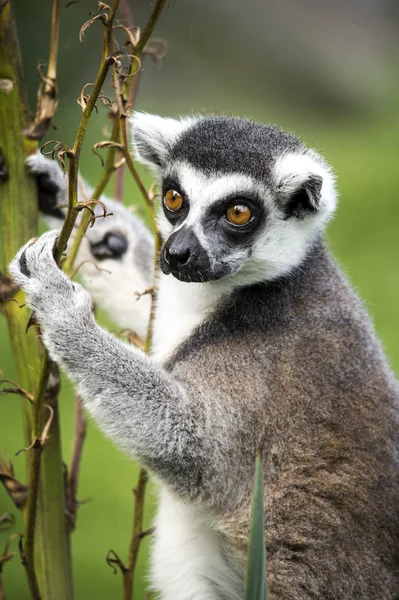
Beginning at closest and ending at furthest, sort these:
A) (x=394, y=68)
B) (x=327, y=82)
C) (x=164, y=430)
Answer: (x=164, y=430)
(x=327, y=82)
(x=394, y=68)

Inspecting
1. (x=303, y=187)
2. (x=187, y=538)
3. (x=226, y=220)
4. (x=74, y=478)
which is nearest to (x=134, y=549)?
(x=74, y=478)

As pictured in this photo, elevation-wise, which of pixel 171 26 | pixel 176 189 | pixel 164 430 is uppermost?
pixel 171 26

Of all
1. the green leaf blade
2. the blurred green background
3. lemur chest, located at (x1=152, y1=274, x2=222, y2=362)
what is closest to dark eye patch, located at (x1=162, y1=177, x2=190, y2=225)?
lemur chest, located at (x1=152, y1=274, x2=222, y2=362)

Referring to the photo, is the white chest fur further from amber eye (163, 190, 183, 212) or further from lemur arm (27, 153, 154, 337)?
lemur arm (27, 153, 154, 337)

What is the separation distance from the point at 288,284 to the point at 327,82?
3.23 metres

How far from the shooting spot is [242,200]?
5.58ft

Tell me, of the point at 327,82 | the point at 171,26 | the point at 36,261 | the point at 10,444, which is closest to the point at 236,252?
the point at 36,261

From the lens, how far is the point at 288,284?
1807 mm

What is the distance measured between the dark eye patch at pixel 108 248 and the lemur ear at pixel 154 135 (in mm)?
384

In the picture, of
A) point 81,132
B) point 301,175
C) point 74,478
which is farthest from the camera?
point 301,175

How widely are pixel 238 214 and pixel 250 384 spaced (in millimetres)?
368

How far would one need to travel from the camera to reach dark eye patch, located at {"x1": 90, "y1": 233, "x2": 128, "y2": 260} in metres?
2.24

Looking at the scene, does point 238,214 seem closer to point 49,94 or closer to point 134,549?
point 49,94

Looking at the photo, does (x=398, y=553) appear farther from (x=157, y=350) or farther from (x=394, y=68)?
(x=394, y=68)
